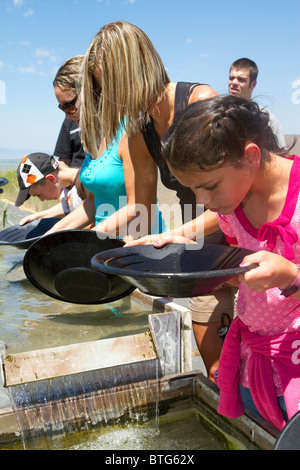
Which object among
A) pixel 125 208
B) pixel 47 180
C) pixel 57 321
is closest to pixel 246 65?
pixel 47 180

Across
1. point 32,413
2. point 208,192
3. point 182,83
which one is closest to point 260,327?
point 208,192

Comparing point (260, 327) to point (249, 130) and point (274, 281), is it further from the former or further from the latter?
point (249, 130)

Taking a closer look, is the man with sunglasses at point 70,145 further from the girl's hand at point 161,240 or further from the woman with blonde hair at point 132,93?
the girl's hand at point 161,240

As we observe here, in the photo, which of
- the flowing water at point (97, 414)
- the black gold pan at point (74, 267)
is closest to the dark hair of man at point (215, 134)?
the black gold pan at point (74, 267)

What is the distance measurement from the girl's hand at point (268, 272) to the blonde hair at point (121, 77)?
1123 millimetres

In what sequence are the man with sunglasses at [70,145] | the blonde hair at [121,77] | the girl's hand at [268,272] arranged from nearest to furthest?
1. the girl's hand at [268,272]
2. the blonde hair at [121,77]
3. the man with sunglasses at [70,145]

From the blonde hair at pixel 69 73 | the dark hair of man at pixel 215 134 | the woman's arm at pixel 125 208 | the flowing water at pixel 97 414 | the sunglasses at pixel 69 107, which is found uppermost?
the blonde hair at pixel 69 73

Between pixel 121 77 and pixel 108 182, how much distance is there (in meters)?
0.85

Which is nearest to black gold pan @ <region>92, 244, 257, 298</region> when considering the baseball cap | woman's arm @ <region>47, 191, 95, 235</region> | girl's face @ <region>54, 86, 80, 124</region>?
woman's arm @ <region>47, 191, 95, 235</region>

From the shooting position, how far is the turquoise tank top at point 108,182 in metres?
2.88

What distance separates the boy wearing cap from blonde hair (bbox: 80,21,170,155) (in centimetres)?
139

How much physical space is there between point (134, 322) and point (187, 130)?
149 cm

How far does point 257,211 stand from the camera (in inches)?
63.7
